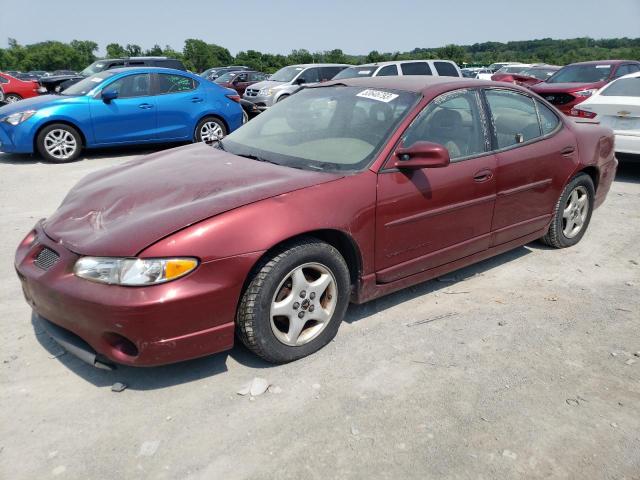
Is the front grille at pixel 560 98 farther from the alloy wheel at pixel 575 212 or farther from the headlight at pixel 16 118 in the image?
the headlight at pixel 16 118

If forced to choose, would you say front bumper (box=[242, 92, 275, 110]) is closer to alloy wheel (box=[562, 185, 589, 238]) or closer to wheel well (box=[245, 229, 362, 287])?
alloy wheel (box=[562, 185, 589, 238])

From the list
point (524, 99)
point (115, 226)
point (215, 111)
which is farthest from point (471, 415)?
point (215, 111)

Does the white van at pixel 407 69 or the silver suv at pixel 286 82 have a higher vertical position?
the white van at pixel 407 69

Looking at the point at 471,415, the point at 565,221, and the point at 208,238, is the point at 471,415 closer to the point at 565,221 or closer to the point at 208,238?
the point at 208,238

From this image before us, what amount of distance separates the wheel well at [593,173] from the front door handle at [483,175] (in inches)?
58.8

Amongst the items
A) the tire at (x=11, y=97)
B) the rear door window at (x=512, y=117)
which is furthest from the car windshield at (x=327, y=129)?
the tire at (x=11, y=97)

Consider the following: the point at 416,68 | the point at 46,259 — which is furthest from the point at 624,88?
the point at 46,259

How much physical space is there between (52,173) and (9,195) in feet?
4.61

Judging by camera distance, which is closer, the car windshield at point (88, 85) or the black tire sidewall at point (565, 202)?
the black tire sidewall at point (565, 202)

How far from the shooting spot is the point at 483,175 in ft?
12.5

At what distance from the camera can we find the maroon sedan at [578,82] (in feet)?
33.1

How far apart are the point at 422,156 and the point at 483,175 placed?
0.75 m

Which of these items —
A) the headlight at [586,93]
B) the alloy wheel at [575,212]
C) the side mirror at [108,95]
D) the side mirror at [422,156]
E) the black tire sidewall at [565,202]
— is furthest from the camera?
the headlight at [586,93]

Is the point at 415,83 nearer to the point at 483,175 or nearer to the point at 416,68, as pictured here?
the point at 483,175
